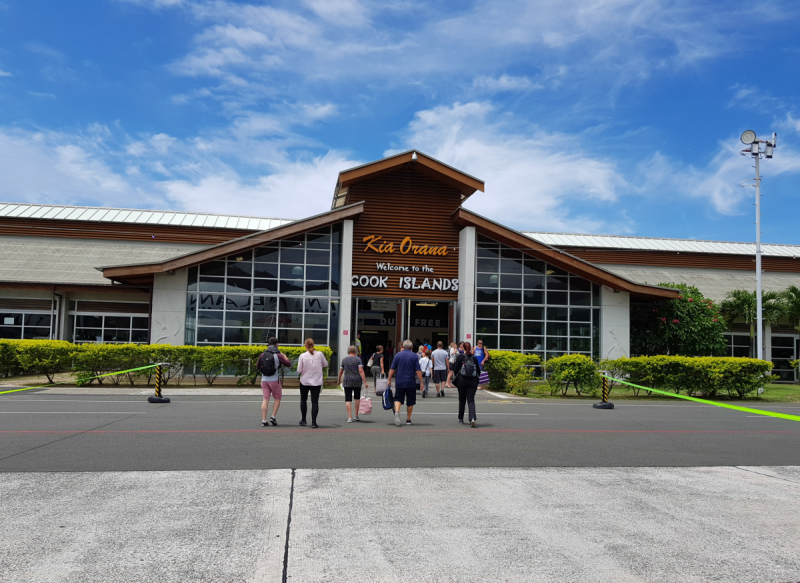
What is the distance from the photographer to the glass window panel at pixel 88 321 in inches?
1083

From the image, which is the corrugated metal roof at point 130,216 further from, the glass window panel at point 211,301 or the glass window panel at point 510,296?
the glass window panel at point 510,296

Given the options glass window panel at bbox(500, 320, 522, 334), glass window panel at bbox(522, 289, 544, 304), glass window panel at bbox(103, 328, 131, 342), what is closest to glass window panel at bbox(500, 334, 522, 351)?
glass window panel at bbox(500, 320, 522, 334)

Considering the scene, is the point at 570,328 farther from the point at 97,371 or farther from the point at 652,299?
the point at 97,371

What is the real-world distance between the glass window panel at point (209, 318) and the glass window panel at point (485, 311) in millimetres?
10324

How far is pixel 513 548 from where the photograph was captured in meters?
5.07

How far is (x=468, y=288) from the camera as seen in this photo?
84.5 ft

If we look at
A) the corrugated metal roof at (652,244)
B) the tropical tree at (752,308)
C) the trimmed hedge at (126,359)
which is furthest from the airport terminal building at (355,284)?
the corrugated metal roof at (652,244)

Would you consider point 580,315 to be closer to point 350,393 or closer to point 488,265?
point 488,265

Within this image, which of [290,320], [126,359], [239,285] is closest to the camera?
[126,359]

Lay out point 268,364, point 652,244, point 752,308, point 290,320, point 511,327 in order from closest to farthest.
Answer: point 268,364 < point 290,320 < point 511,327 < point 752,308 < point 652,244

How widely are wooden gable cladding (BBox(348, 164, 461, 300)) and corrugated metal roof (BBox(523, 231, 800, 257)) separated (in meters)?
11.4

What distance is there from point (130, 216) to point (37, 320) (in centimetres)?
985

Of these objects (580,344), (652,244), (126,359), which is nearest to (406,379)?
(126,359)

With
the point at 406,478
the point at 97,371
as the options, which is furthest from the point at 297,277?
the point at 406,478
